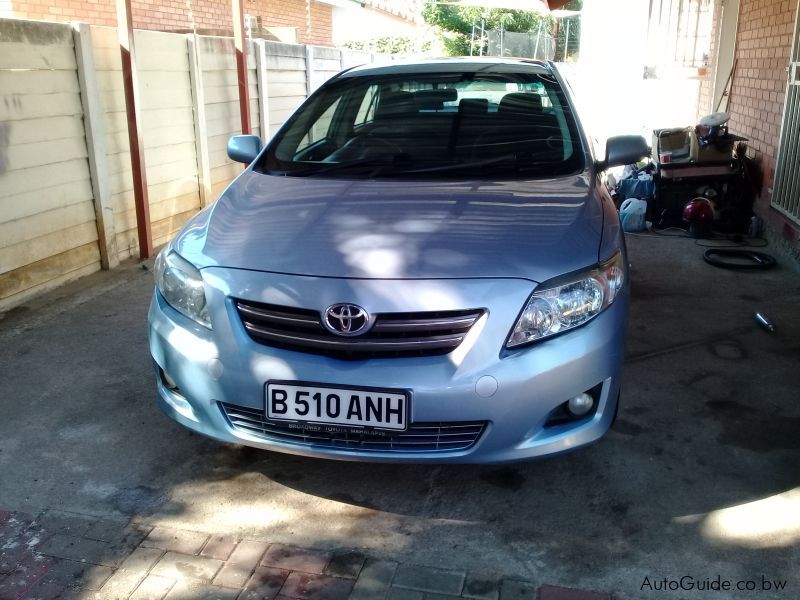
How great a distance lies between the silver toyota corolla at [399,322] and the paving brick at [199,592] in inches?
19.8

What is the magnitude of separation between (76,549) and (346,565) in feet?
2.97

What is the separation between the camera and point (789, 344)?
14.4 feet

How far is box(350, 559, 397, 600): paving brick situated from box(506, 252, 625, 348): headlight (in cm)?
81

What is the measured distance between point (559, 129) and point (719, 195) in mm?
4312

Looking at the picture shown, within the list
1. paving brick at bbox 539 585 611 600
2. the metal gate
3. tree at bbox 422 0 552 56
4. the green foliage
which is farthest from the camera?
tree at bbox 422 0 552 56

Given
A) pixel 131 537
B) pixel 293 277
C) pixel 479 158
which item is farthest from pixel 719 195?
pixel 131 537

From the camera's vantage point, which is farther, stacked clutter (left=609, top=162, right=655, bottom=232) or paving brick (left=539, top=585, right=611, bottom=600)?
stacked clutter (left=609, top=162, right=655, bottom=232)

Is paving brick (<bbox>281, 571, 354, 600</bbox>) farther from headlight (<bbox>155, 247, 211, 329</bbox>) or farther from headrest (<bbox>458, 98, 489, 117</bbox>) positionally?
headrest (<bbox>458, 98, 489, 117</bbox>)

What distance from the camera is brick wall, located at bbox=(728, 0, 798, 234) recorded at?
6957mm

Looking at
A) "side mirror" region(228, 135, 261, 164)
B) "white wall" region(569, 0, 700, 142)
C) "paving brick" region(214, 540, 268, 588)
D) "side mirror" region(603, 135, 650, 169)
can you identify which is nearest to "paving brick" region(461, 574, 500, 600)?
"paving brick" region(214, 540, 268, 588)

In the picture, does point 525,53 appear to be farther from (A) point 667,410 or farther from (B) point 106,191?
(A) point 667,410

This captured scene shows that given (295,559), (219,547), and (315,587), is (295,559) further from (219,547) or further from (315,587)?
(219,547)

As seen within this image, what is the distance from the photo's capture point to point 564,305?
→ 8.50 ft

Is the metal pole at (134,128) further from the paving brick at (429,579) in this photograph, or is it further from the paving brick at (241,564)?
the paving brick at (429,579)
